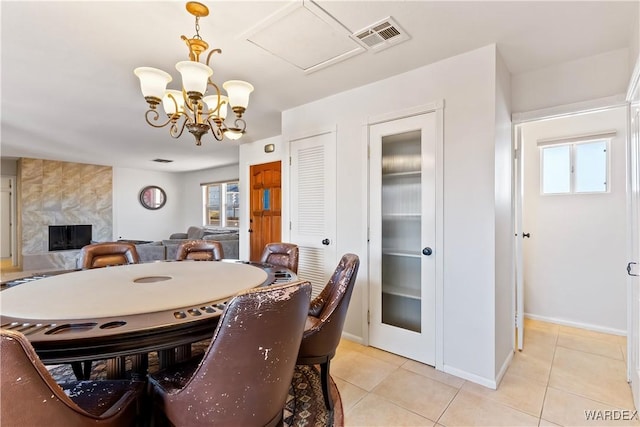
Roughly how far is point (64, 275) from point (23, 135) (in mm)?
4325

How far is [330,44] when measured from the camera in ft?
7.13

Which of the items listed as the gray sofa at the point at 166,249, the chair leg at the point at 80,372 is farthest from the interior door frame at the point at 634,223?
the gray sofa at the point at 166,249

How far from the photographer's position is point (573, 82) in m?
2.40

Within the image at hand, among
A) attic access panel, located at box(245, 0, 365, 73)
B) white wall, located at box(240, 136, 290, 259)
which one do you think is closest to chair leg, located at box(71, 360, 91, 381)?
attic access panel, located at box(245, 0, 365, 73)

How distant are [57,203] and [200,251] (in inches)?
247

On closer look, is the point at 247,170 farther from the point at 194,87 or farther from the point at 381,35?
the point at 381,35

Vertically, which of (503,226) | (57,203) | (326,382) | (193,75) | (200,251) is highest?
(193,75)

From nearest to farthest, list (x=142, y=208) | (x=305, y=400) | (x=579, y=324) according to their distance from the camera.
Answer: (x=305, y=400), (x=579, y=324), (x=142, y=208)

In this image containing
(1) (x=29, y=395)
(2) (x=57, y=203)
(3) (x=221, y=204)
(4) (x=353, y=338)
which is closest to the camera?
(1) (x=29, y=395)

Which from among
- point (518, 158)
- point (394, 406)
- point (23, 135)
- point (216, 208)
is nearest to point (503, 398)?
point (394, 406)

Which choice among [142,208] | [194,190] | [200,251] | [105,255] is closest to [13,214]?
[142,208]

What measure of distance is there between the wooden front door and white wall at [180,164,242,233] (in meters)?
2.92

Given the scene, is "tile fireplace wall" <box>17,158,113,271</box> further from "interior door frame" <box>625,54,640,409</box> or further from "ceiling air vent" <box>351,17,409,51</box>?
"interior door frame" <box>625,54,640,409</box>

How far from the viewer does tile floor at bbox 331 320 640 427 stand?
6.00 feet
